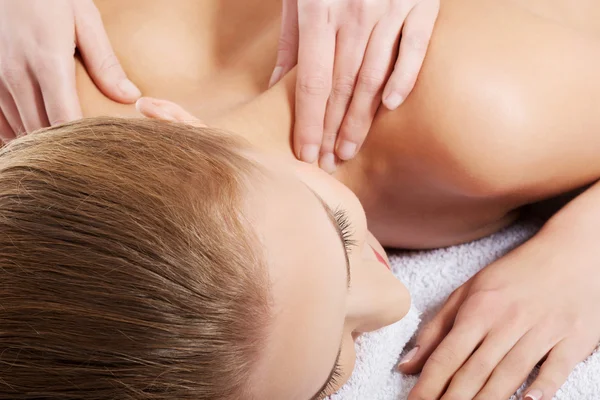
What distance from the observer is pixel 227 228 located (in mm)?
567

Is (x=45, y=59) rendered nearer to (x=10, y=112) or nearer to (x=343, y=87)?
(x=10, y=112)

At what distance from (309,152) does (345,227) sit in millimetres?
173

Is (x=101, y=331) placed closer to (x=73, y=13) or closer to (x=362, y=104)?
(x=362, y=104)

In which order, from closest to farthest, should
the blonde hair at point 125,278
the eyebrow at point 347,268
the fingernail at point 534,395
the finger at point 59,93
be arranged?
the blonde hair at point 125,278, the eyebrow at point 347,268, the fingernail at point 534,395, the finger at point 59,93

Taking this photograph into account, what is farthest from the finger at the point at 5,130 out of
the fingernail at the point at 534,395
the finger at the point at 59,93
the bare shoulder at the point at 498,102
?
the fingernail at the point at 534,395

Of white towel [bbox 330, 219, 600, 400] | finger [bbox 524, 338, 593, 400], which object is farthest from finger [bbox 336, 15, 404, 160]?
finger [bbox 524, 338, 593, 400]

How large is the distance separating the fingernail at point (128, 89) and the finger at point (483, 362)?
23.6 inches

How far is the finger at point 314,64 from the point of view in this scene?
0.85 metres

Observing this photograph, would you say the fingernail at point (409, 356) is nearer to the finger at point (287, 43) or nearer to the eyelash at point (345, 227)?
the eyelash at point (345, 227)

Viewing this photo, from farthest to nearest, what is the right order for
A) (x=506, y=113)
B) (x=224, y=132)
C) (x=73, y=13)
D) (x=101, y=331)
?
A: (x=73, y=13) < (x=506, y=113) < (x=224, y=132) < (x=101, y=331)

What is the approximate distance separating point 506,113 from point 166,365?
533 millimetres

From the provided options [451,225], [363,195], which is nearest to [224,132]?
[363,195]

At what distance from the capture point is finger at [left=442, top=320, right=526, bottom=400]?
31.6 inches

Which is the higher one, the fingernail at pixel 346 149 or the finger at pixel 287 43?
the finger at pixel 287 43
